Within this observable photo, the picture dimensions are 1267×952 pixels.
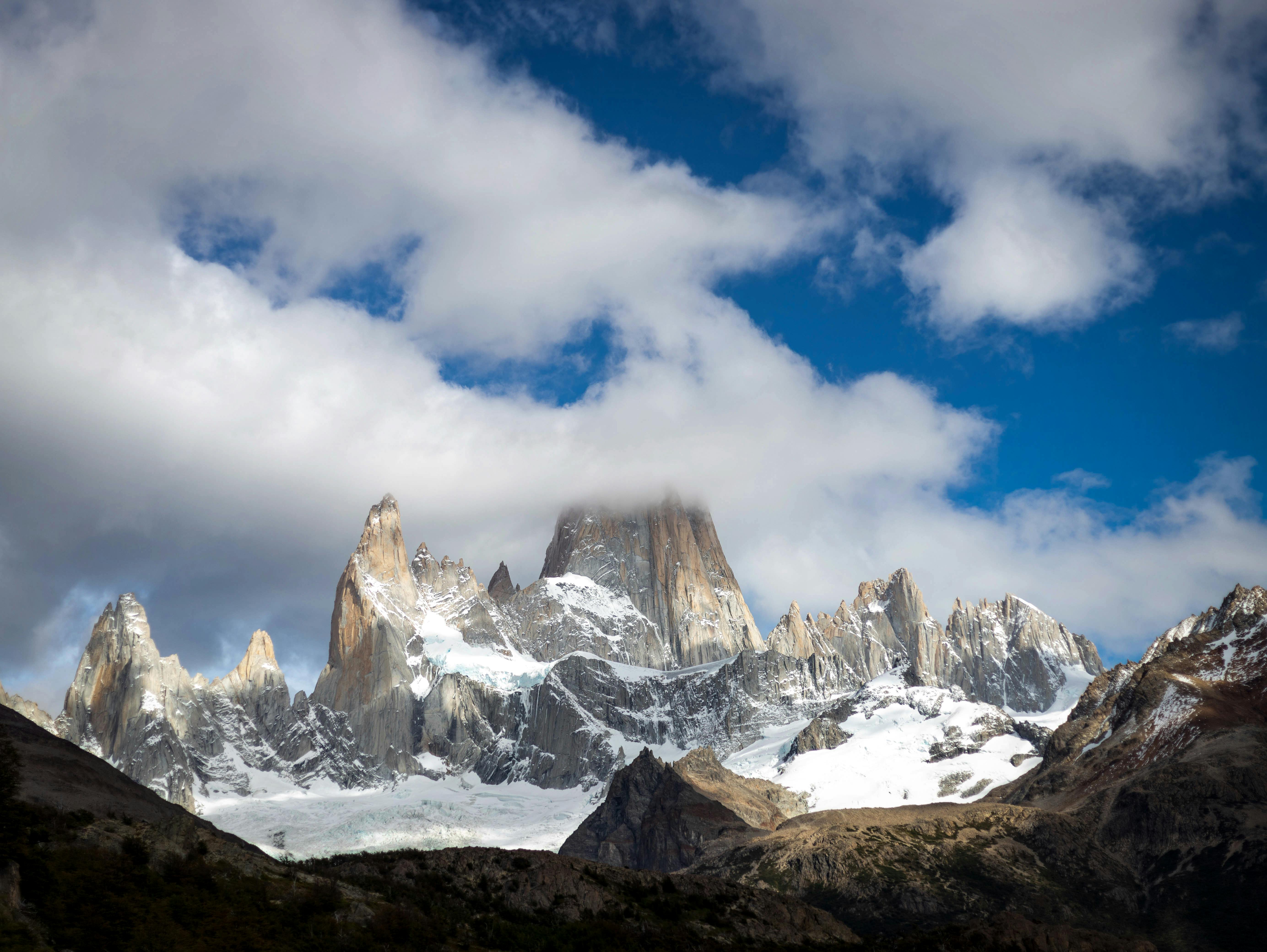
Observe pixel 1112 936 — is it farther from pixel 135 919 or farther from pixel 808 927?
pixel 135 919

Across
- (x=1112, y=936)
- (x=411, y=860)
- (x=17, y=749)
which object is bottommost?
(x=1112, y=936)

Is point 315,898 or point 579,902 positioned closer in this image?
point 315,898

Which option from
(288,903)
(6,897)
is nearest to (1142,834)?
(288,903)

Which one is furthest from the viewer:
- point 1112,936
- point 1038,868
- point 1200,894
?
point 1038,868

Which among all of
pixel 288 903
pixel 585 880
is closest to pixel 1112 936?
pixel 585 880

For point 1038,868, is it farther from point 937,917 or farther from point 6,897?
point 6,897

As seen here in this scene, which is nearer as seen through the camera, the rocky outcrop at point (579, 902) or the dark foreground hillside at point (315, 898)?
the dark foreground hillside at point (315, 898)

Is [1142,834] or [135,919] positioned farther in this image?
[1142,834]

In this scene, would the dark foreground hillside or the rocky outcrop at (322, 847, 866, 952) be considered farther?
the rocky outcrop at (322, 847, 866, 952)

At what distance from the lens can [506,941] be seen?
6334cm

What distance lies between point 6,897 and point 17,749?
1391 inches

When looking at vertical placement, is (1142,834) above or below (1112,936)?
above

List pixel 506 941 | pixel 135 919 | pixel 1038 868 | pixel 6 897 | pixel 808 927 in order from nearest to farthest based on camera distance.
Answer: pixel 6 897, pixel 135 919, pixel 506 941, pixel 808 927, pixel 1038 868

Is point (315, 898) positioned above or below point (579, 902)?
above
